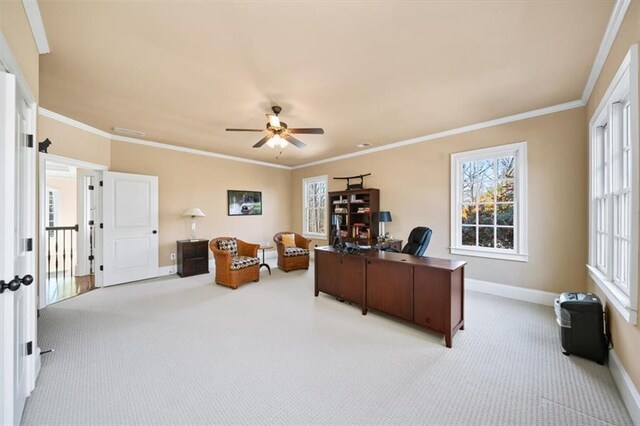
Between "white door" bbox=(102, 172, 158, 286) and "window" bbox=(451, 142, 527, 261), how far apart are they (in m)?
5.66

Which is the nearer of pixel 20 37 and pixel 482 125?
pixel 20 37

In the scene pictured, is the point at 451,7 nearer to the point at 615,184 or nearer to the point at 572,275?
the point at 615,184

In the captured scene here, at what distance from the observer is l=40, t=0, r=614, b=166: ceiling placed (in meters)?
1.92

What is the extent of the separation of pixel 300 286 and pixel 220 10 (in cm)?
391

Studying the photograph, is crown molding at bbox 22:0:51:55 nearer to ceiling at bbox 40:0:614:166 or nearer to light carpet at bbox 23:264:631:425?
ceiling at bbox 40:0:614:166

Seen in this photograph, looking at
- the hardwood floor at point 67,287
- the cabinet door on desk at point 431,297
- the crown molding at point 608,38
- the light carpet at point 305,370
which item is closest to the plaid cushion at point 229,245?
the light carpet at point 305,370

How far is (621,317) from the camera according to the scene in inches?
79.5

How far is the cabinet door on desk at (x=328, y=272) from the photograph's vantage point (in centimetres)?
382

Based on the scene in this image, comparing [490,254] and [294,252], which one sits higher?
[490,254]

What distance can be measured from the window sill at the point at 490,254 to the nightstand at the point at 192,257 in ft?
15.9

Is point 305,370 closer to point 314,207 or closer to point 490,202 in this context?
point 490,202

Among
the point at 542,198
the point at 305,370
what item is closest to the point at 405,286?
the point at 305,370

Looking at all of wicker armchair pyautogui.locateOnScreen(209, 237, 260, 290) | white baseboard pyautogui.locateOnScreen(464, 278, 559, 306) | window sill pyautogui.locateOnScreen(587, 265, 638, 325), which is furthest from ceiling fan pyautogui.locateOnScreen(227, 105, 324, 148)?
white baseboard pyautogui.locateOnScreen(464, 278, 559, 306)

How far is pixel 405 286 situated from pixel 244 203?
4.93 m
